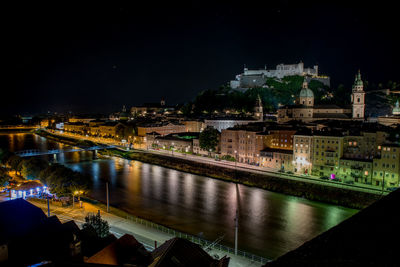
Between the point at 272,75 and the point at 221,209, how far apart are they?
101ft

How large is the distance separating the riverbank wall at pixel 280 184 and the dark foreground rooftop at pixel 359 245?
11.3 m

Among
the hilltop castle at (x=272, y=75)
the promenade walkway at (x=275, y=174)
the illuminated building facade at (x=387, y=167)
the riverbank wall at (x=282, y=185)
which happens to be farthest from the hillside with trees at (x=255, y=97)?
the illuminated building facade at (x=387, y=167)

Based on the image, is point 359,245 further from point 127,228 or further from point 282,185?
point 282,185

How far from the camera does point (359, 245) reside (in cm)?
138

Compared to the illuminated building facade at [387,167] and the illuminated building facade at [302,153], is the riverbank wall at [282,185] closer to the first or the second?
the illuminated building facade at [387,167]

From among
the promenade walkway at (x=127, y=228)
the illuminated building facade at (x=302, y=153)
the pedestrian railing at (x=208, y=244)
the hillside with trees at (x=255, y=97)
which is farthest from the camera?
the hillside with trees at (x=255, y=97)

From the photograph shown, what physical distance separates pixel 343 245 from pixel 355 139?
50.0 ft

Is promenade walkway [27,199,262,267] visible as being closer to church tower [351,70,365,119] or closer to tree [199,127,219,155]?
tree [199,127,219,155]

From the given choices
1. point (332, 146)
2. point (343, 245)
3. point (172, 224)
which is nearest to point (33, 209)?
point (172, 224)

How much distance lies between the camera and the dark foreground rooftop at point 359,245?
124 centimetres

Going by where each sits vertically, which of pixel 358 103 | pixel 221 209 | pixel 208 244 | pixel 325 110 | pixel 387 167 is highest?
pixel 358 103

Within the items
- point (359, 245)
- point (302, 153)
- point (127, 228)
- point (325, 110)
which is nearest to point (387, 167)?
point (302, 153)

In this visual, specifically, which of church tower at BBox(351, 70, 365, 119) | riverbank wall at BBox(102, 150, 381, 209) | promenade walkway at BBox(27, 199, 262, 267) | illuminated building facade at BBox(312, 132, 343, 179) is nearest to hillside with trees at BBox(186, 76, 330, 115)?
church tower at BBox(351, 70, 365, 119)

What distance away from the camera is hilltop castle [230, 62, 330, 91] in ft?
122
